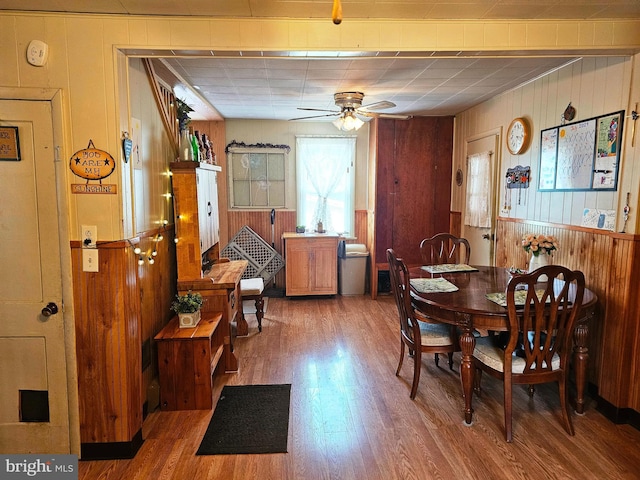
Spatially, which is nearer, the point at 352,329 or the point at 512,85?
the point at 512,85

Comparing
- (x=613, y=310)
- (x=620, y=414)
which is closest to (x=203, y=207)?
(x=613, y=310)

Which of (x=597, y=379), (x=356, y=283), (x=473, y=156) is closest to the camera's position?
(x=597, y=379)

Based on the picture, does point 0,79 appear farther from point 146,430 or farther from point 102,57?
point 146,430

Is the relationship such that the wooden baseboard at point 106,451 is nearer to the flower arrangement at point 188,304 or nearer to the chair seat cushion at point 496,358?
the flower arrangement at point 188,304

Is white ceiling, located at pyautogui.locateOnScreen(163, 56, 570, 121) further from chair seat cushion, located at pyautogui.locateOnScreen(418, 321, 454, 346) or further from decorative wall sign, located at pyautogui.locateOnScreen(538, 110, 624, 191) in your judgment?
chair seat cushion, located at pyautogui.locateOnScreen(418, 321, 454, 346)

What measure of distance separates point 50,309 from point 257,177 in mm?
3778

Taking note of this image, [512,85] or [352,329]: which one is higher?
[512,85]

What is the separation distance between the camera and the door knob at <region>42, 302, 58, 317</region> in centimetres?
216

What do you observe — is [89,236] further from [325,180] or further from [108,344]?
[325,180]

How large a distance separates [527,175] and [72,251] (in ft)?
11.7

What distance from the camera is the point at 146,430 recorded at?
2.53m

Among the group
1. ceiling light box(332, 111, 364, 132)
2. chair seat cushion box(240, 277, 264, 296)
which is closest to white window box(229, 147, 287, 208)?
chair seat cushion box(240, 277, 264, 296)

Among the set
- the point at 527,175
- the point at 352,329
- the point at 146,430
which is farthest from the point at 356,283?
the point at 146,430

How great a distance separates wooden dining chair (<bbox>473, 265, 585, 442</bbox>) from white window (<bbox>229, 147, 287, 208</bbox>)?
3.82m
